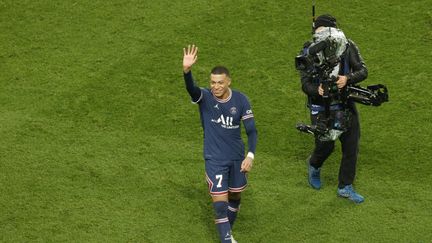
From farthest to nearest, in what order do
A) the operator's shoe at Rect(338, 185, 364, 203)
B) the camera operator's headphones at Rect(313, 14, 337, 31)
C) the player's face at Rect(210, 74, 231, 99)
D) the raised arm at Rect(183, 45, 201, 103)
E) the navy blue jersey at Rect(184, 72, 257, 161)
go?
the operator's shoe at Rect(338, 185, 364, 203) < the camera operator's headphones at Rect(313, 14, 337, 31) < the navy blue jersey at Rect(184, 72, 257, 161) < the player's face at Rect(210, 74, 231, 99) < the raised arm at Rect(183, 45, 201, 103)

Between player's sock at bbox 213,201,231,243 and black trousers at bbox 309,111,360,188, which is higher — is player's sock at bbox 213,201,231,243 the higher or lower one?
the lower one

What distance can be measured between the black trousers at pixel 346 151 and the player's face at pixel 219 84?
151 centimetres

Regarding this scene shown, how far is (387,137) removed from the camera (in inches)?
427

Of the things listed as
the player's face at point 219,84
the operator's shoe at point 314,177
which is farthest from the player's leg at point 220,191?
the operator's shoe at point 314,177

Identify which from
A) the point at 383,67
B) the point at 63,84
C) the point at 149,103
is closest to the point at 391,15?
the point at 383,67

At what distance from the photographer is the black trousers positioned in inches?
370

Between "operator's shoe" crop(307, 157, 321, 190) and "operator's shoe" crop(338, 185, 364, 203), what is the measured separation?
0.34 meters

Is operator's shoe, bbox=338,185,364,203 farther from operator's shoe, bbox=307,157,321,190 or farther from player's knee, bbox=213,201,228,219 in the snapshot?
player's knee, bbox=213,201,228,219

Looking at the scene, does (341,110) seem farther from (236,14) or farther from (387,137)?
(236,14)

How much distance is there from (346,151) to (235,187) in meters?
1.65

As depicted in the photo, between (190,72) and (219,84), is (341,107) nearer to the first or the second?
(219,84)

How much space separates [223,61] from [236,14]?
4.25ft

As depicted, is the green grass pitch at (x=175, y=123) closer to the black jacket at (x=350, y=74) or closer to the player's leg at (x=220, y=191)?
the player's leg at (x=220, y=191)

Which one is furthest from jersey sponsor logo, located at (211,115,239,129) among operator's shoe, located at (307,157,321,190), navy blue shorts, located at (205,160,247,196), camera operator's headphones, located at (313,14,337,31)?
operator's shoe, located at (307,157,321,190)
